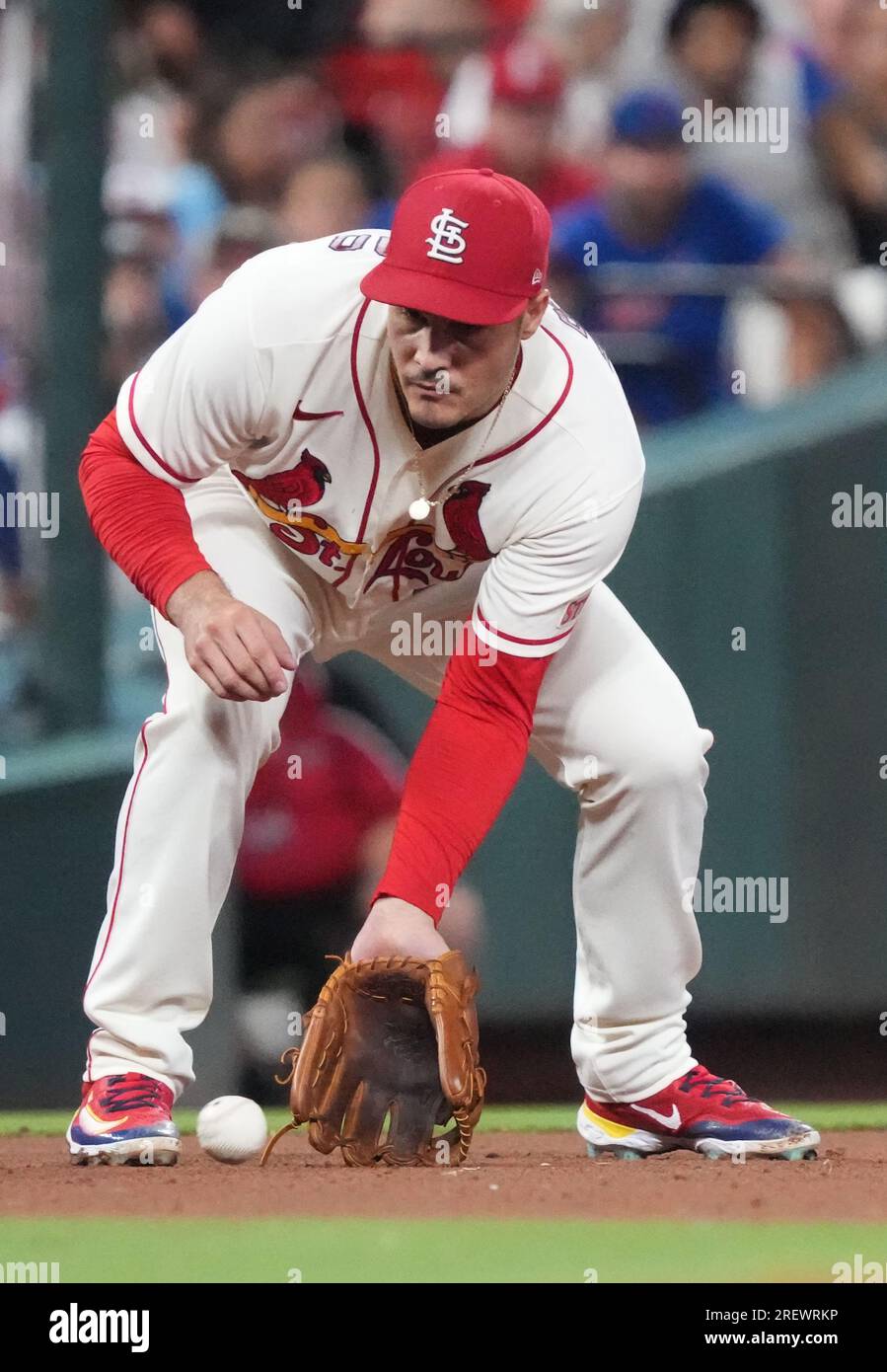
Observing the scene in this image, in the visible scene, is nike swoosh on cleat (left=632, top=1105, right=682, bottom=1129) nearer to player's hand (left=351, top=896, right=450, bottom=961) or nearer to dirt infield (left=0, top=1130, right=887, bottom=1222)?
dirt infield (left=0, top=1130, right=887, bottom=1222)

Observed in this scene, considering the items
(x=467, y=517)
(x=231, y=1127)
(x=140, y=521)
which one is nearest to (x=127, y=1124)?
(x=231, y=1127)

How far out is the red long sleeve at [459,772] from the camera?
2.63m

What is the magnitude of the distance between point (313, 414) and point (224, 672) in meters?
0.43

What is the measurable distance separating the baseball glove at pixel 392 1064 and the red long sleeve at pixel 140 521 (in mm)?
611

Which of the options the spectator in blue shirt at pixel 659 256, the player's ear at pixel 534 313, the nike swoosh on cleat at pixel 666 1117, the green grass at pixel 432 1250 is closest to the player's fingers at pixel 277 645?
the player's ear at pixel 534 313

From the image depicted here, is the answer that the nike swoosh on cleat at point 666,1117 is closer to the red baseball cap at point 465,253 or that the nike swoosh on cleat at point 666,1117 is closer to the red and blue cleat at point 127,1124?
the red and blue cleat at point 127,1124

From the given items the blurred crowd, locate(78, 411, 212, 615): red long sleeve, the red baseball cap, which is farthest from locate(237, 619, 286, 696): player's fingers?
the blurred crowd

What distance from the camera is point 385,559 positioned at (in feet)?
9.68

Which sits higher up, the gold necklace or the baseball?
the gold necklace

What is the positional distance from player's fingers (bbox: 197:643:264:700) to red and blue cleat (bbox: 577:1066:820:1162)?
1039 mm

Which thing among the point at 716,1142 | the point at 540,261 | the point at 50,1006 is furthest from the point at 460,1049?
the point at 50,1006

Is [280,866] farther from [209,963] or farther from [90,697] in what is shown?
[209,963]

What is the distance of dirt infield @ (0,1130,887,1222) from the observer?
2.40 meters

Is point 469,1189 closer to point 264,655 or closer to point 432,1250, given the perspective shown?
point 432,1250
